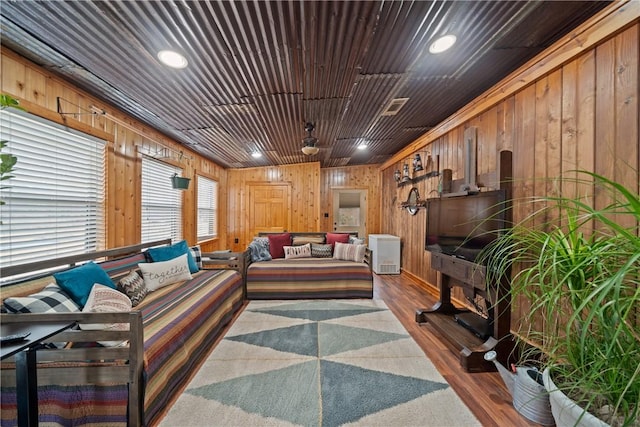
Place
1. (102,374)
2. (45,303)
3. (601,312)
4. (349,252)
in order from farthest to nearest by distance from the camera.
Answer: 1. (349,252)
2. (45,303)
3. (102,374)
4. (601,312)

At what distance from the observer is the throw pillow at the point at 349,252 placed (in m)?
3.91

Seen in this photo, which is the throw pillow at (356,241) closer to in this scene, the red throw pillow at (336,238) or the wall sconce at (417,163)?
the red throw pillow at (336,238)

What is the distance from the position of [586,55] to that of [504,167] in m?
0.86

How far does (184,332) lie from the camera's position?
6.06 feet

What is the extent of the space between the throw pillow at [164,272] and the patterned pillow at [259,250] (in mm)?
1134

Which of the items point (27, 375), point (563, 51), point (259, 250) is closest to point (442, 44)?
point (563, 51)

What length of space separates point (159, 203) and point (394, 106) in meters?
3.42

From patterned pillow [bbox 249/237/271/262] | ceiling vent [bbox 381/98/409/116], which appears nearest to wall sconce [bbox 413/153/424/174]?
ceiling vent [bbox 381/98/409/116]

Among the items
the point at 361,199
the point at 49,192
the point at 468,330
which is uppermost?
the point at 361,199

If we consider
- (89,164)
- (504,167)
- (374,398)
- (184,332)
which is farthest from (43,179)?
(504,167)

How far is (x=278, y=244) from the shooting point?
14.1ft

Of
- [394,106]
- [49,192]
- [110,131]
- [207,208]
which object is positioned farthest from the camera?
[207,208]

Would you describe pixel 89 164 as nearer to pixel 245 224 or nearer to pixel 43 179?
pixel 43 179

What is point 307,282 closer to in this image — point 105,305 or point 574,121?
point 105,305
